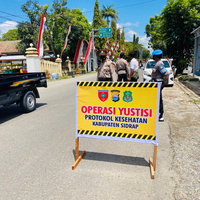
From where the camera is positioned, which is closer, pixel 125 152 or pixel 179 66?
pixel 125 152

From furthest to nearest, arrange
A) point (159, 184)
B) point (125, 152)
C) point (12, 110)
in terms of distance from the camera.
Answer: point (12, 110), point (125, 152), point (159, 184)

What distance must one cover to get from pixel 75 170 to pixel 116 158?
0.81 m

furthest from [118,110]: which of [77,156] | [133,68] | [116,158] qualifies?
[133,68]

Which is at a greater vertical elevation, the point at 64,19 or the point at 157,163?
the point at 64,19

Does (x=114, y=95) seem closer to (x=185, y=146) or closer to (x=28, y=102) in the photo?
(x=185, y=146)

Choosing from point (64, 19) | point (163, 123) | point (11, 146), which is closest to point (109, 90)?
point (11, 146)

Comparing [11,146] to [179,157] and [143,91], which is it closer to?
[143,91]

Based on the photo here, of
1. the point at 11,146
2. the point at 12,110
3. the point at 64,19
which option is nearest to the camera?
the point at 11,146

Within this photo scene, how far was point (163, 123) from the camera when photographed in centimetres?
571

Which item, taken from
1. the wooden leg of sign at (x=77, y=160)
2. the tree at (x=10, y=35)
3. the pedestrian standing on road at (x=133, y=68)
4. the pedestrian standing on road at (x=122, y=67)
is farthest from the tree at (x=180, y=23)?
the tree at (x=10, y=35)

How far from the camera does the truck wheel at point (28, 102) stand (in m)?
6.76

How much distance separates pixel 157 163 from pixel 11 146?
296 cm

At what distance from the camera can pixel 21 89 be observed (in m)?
6.60

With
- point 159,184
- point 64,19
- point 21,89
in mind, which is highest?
point 64,19
